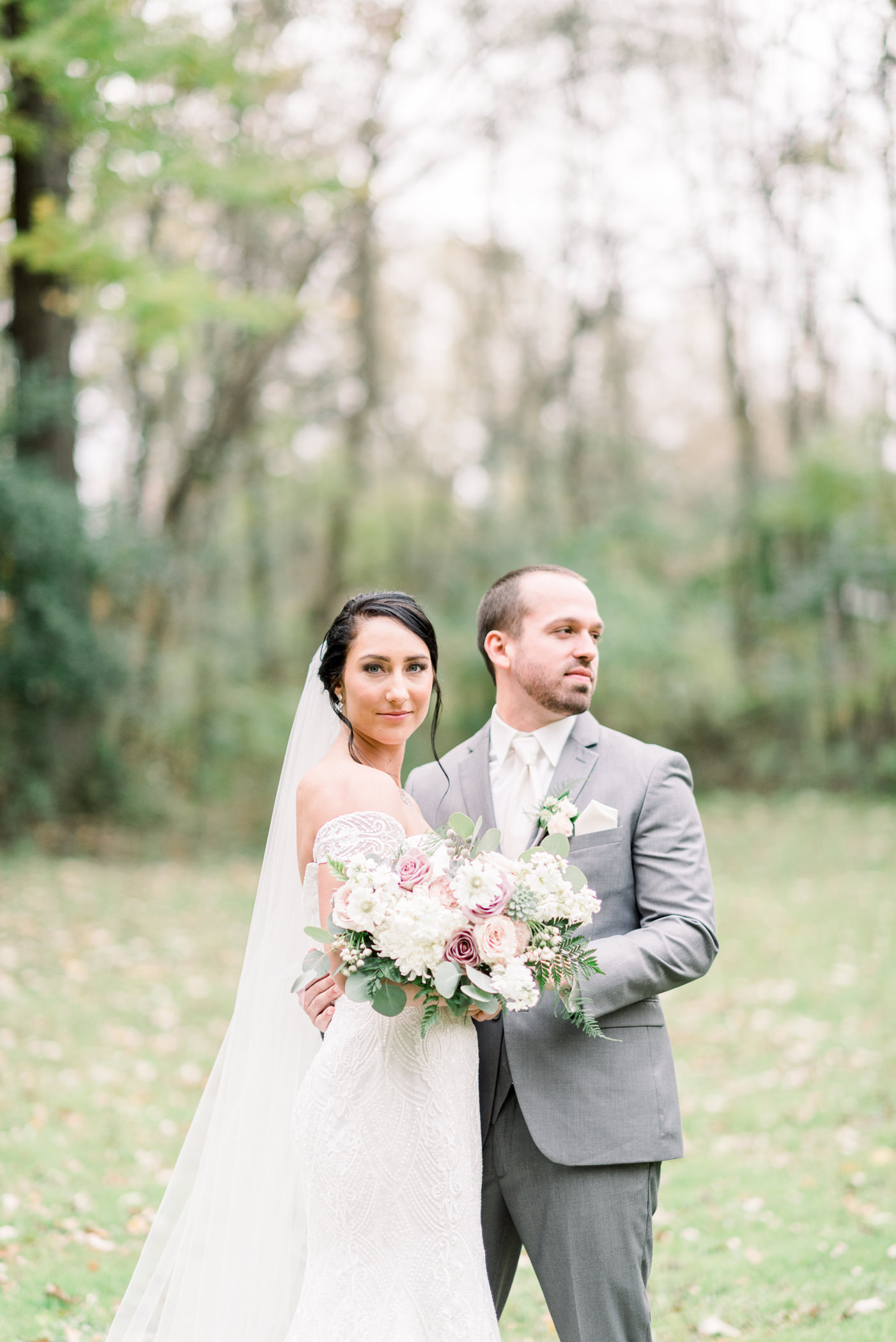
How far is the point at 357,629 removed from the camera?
3.07 m

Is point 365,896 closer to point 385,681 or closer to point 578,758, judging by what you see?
point 385,681

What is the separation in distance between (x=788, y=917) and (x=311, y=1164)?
948 centimetres

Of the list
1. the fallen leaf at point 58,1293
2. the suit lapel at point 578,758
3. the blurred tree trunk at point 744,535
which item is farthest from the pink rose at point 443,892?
the blurred tree trunk at point 744,535

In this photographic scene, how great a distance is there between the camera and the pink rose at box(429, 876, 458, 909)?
8.29ft

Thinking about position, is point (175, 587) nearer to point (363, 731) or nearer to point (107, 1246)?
point (107, 1246)

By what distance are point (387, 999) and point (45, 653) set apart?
1110cm

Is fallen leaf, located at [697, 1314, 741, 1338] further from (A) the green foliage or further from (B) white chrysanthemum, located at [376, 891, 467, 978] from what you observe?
(A) the green foliage

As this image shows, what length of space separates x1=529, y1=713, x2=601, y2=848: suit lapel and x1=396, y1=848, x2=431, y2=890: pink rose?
50cm

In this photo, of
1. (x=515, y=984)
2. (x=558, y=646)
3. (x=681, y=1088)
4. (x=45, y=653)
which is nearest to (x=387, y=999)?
(x=515, y=984)

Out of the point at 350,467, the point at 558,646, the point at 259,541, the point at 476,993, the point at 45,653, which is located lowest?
the point at 476,993

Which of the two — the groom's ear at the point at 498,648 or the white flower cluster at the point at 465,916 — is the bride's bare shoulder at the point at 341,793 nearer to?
the white flower cluster at the point at 465,916

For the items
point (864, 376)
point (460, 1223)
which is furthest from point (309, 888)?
point (864, 376)

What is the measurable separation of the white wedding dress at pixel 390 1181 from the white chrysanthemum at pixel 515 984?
39 cm

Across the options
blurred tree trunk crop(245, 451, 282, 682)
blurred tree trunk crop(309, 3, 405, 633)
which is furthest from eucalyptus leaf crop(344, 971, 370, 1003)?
blurred tree trunk crop(245, 451, 282, 682)
